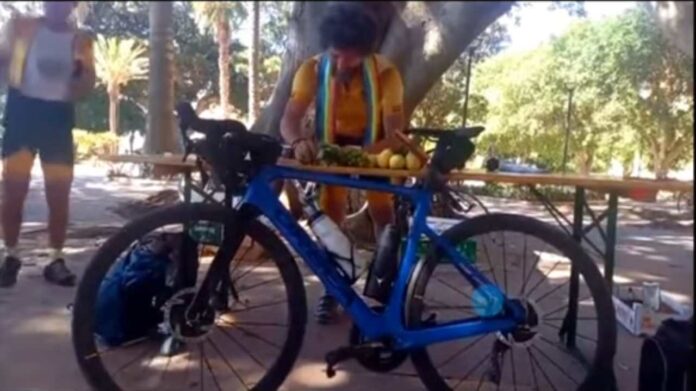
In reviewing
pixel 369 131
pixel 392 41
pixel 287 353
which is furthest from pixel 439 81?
pixel 287 353

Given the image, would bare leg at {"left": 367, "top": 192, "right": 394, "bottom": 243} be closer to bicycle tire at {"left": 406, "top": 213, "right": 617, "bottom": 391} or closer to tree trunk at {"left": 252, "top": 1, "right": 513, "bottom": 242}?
tree trunk at {"left": 252, "top": 1, "right": 513, "bottom": 242}

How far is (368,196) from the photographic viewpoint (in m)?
3.07

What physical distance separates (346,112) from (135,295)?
934 millimetres

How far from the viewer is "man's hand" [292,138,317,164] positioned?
102 inches

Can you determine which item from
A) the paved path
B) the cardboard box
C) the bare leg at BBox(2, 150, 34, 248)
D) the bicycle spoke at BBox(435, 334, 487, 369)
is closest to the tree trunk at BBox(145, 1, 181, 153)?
the paved path

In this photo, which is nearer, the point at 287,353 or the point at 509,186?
the point at 287,353

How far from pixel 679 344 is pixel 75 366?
1886 mm

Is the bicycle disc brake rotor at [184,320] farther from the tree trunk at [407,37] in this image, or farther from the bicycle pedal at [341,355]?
the tree trunk at [407,37]

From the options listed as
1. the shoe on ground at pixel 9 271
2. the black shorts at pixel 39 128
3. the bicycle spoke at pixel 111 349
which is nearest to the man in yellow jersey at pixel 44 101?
the black shorts at pixel 39 128

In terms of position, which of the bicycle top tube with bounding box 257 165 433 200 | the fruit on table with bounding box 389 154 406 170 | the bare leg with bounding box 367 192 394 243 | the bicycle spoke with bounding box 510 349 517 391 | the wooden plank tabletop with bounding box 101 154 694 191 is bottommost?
the bicycle spoke with bounding box 510 349 517 391

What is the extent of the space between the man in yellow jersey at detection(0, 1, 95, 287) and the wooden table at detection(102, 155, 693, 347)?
0.27 meters

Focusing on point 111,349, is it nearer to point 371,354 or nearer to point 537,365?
point 371,354

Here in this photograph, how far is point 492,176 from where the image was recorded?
274cm

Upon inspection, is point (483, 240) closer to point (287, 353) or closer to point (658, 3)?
point (287, 353)
